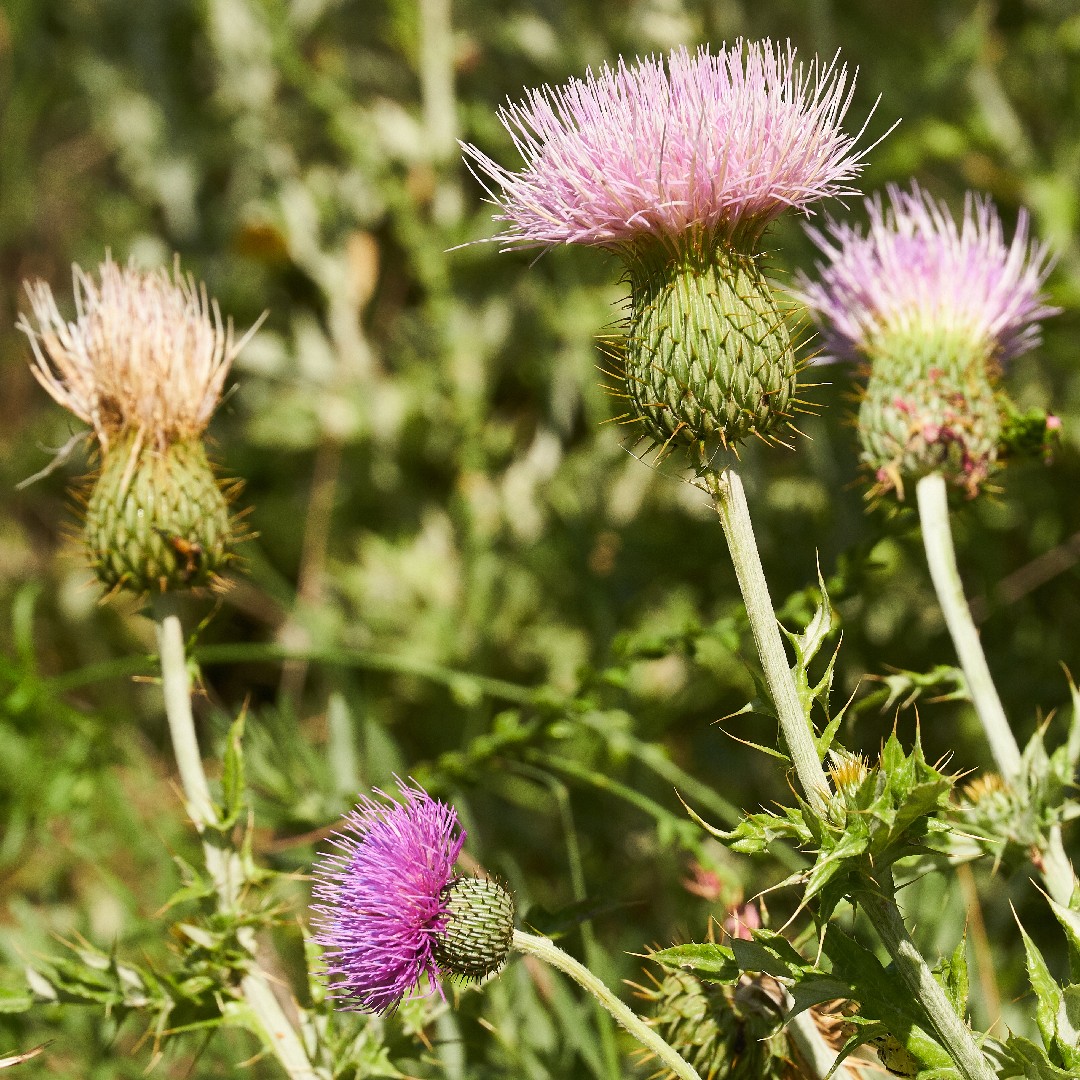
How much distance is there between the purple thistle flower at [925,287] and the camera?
2.50m

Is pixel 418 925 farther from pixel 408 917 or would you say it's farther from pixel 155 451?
pixel 155 451

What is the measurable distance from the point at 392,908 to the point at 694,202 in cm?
116

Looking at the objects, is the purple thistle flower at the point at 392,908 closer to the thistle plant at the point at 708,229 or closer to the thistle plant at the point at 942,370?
the thistle plant at the point at 708,229

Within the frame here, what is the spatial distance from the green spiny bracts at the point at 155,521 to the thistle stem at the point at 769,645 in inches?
45.2

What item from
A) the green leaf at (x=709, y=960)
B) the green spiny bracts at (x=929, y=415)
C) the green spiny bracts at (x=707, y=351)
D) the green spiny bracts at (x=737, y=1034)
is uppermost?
the green spiny bracts at (x=707, y=351)

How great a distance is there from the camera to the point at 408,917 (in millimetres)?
1717

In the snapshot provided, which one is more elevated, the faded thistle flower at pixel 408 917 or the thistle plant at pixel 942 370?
the thistle plant at pixel 942 370

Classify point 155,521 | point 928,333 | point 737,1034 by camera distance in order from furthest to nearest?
point 928,333 → point 155,521 → point 737,1034

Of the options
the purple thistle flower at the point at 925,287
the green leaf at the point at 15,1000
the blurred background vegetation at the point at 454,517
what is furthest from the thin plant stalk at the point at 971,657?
the green leaf at the point at 15,1000

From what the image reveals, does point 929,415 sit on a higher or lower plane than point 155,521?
higher

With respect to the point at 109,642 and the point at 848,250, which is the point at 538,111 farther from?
the point at 109,642

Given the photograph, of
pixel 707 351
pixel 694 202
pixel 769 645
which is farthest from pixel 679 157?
pixel 769 645

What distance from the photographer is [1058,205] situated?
12.9ft

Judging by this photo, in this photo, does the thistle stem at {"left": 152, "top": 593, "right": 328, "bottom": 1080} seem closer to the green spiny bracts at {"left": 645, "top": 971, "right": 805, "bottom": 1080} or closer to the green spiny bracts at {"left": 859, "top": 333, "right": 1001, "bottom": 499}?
the green spiny bracts at {"left": 645, "top": 971, "right": 805, "bottom": 1080}
